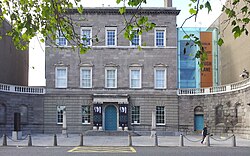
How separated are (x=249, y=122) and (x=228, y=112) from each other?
5590 millimetres

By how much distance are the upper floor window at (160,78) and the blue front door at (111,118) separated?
526 cm

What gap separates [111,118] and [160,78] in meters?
6.78

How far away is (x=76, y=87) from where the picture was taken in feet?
146

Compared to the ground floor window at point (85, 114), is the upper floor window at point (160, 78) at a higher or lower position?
higher

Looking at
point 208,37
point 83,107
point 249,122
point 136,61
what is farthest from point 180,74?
point 249,122

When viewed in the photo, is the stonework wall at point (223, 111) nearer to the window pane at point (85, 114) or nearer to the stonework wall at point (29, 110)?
the window pane at point (85, 114)

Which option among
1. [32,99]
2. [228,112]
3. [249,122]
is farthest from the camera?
[32,99]

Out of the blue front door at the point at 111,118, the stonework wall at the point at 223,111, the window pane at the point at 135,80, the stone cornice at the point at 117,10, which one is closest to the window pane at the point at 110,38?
the stone cornice at the point at 117,10

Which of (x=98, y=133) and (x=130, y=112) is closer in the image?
(x=98, y=133)

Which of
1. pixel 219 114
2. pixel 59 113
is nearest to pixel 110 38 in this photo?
pixel 59 113

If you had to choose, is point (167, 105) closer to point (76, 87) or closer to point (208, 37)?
point (76, 87)

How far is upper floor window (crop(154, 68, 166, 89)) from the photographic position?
4491cm

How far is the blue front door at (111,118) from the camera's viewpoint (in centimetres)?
4438

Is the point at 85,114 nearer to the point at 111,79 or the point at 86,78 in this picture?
the point at 86,78
